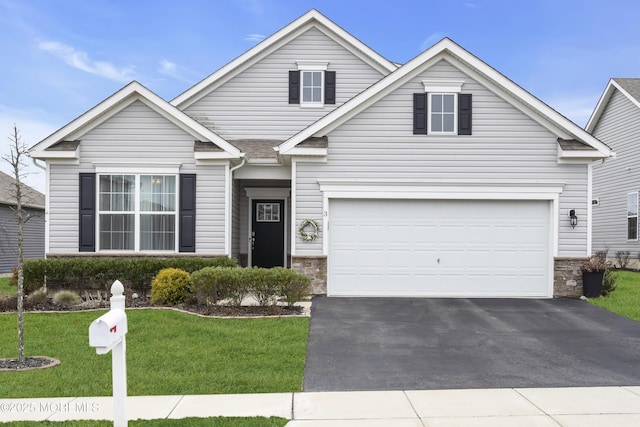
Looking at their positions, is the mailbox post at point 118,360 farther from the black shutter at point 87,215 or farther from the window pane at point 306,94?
the window pane at point 306,94

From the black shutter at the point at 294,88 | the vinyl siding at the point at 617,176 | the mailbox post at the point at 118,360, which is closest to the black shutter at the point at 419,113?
the black shutter at the point at 294,88

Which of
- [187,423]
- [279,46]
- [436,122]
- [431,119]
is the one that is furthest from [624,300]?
[279,46]

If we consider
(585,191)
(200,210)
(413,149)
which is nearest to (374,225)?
(413,149)

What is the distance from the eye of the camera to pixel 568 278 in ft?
44.9

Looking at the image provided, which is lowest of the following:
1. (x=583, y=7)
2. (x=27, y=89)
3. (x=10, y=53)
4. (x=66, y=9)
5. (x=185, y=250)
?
(x=185, y=250)

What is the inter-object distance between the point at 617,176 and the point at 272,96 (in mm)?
15118

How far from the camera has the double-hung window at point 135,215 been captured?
13.8m

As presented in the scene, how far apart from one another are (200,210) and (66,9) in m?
6.89

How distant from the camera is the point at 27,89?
52.7 feet

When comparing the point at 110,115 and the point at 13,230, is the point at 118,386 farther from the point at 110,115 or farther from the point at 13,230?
the point at 13,230

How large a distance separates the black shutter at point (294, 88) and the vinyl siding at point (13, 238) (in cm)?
1156

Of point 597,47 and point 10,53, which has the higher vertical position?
point 597,47

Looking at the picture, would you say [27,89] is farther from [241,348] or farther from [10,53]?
[241,348]

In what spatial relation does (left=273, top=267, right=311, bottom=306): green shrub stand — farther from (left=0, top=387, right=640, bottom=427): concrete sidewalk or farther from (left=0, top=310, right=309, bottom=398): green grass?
(left=0, top=387, right=640, bottom=427): concrete sidewalk
